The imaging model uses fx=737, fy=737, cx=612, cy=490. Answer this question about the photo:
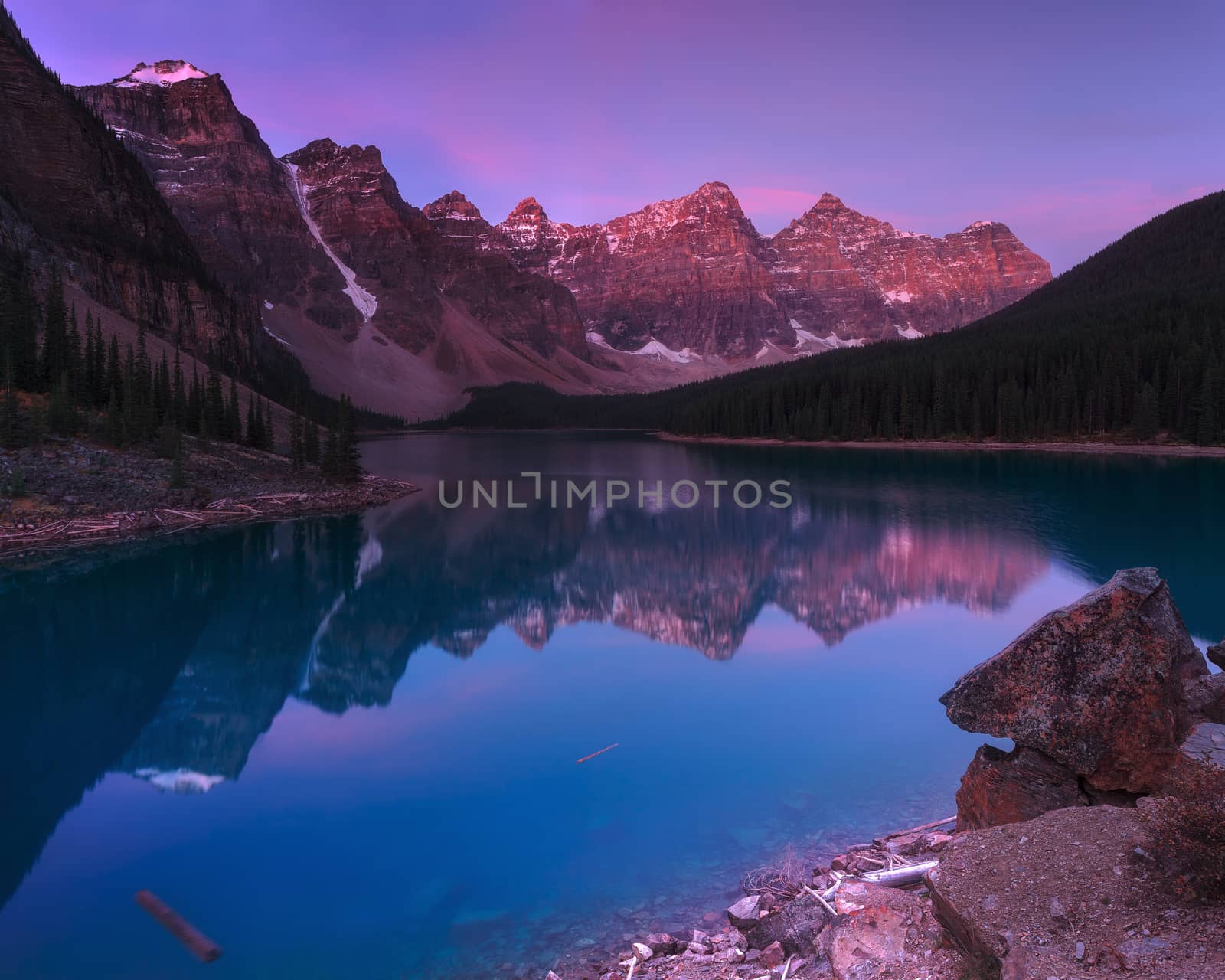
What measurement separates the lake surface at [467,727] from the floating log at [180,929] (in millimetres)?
107

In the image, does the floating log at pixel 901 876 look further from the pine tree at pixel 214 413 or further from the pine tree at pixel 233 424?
the pine tree at pixel 233 424

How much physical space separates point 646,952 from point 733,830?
2935mm

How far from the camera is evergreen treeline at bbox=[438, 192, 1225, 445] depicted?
69.1 metres

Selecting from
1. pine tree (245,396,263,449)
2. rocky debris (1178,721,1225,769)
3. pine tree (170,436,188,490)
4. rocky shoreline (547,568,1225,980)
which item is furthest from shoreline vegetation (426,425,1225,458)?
pine tree (170,436,188,490)

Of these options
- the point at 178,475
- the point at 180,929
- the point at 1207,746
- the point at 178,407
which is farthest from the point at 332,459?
the point at 1207,746

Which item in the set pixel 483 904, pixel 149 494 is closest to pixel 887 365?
pixel 149 494

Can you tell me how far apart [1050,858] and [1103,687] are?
2568mm

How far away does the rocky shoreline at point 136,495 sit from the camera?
95.6 feet

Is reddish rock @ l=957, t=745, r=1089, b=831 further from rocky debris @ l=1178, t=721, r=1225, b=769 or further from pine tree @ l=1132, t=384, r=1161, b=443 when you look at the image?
pine tree @ l=1132, t=384, r=1161, b=443

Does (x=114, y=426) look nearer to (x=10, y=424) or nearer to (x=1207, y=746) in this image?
(x=10, y=424)

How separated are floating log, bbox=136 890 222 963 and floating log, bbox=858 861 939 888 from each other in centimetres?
648

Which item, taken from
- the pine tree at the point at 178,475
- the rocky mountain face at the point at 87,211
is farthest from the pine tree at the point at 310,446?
the rocky mountain face at the point at 87,211

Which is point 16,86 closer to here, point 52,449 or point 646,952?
point 52,449

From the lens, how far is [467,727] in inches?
527
